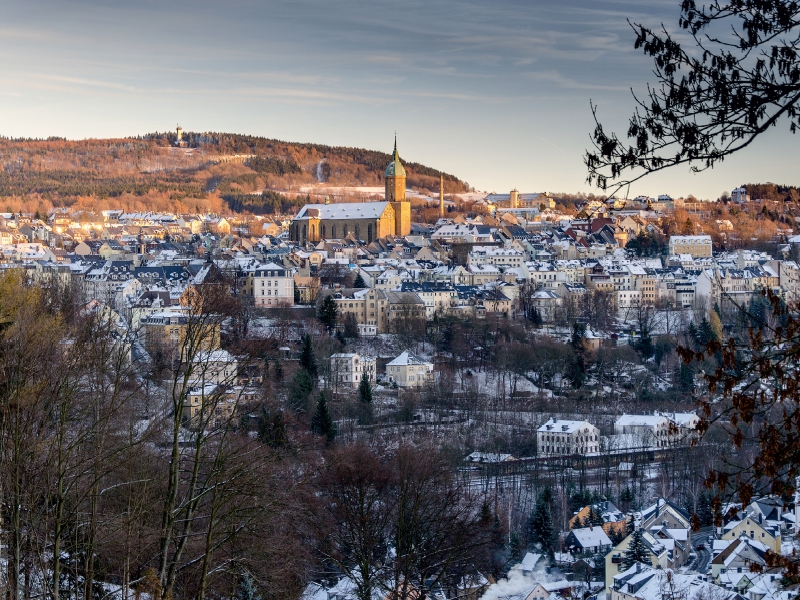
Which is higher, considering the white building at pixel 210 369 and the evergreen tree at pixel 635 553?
the white building at pixel 210 369

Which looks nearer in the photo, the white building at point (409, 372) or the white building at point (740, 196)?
the white building at point (409, 372)

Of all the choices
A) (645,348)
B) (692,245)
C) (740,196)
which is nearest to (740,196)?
(740,196)

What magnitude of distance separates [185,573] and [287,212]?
83.9 metres

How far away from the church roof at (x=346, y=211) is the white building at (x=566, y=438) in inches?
1559

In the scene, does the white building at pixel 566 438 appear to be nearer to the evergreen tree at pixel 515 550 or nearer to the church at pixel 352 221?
the evergreen tree at pixel 515 550

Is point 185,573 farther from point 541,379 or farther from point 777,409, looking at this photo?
point 541,379

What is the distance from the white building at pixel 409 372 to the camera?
1211 inches

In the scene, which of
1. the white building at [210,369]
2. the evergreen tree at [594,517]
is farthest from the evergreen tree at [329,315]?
the white building at [210,369]

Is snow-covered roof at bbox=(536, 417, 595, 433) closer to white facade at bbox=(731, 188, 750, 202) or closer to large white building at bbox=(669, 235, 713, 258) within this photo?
large white building at bbox=(669, 235, 713, 258)

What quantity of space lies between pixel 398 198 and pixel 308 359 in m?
40.4

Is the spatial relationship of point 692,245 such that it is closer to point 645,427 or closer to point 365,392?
point 645,427

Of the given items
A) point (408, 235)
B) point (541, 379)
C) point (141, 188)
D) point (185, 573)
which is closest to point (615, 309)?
point (541, 379)

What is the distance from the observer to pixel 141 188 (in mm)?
98500

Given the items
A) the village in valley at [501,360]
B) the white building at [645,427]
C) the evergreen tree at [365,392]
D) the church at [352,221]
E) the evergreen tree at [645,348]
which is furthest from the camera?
the church at [352,221]
